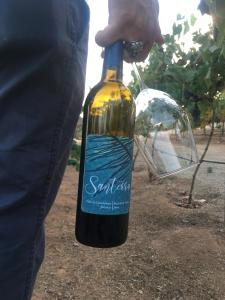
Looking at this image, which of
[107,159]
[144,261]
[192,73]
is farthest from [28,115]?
[192,73]

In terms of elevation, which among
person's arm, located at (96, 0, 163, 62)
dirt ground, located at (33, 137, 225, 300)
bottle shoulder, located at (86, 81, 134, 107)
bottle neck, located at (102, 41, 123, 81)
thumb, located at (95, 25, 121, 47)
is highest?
person's arm, located at (96, 0, 163, 62)

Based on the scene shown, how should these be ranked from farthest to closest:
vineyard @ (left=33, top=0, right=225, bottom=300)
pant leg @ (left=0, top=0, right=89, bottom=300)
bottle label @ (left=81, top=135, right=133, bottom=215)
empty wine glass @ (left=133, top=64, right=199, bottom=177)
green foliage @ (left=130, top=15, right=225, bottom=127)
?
green foliage @ (left=130, top=15, right=225, bottom=127) < vineyard @ (left=33, top=0, right=225, bottom=300) < empty wine glass @ (left=133, top=64, right=199, bottom=177) < bottle label @ (left=81, top=135, right=133, bottom=215) < pant leg @ (left=0, top=0, right=89, bottom=300)

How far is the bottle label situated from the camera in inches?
27.0

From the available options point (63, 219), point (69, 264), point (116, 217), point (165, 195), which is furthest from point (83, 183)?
point (165, 195)

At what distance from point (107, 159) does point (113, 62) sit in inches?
6.7

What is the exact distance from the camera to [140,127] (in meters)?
0.93

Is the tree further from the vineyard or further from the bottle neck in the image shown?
the bottle neck

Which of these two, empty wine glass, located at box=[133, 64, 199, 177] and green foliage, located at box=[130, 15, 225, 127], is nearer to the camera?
empty wine glass, located at box=[133, 64, 199, 177]

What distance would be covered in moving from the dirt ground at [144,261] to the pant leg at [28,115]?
1134mm

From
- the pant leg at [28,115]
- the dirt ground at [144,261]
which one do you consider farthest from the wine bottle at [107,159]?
the dirt ground at [144,261]

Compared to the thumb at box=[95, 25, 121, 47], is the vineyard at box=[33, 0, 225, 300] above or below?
below

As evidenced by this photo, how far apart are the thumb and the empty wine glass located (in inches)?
6.1

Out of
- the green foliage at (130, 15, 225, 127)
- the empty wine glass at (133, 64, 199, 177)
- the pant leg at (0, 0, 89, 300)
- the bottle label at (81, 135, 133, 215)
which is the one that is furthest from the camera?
the green foliage at (130, 15, 225, 127)

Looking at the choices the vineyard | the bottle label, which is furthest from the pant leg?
the vineyard
